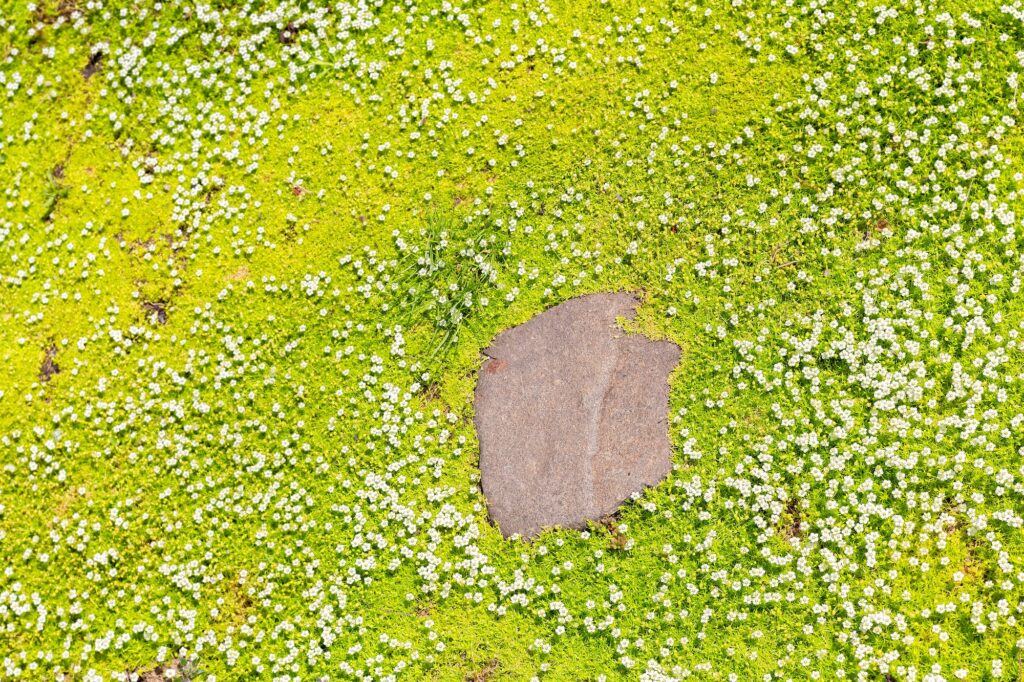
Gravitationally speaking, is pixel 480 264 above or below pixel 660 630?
above

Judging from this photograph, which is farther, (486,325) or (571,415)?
(486,325)

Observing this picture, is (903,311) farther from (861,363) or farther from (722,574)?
(722,574)

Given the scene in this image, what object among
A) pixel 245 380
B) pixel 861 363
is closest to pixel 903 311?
pixel 861 363

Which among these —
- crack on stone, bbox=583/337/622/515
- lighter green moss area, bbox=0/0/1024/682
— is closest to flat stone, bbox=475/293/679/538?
crack on stone, bbox=583/337/622/515

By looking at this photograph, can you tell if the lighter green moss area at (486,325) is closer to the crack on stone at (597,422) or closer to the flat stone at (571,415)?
the flat stone at (571,415)

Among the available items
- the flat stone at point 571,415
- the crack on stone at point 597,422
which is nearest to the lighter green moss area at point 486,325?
the flat stone at point 571,415

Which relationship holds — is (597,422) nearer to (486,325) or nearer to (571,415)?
(571,415)

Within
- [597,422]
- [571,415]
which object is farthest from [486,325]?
[597,422]
